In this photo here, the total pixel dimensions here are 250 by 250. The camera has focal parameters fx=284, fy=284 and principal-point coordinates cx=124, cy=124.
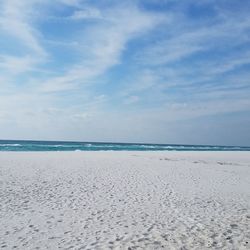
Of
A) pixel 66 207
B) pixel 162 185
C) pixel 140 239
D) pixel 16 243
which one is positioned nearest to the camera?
pixel 16 243

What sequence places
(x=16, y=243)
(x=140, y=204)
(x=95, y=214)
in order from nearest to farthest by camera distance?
A: (x=16, y=243) → (x=95, y=214) → (x=140, y=204)

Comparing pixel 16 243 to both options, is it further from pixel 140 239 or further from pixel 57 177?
pixel 57 177

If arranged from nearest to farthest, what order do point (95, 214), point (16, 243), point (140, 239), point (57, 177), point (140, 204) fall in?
point (16, 243), point (140, 239), point (95, 214), point (140, 204), point (57, 177)

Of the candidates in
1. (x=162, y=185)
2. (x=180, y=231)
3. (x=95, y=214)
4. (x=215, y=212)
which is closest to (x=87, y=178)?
(x=162, y=185)

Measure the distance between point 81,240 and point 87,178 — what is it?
8467 millimetres

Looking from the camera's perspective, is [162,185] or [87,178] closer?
[162,185]

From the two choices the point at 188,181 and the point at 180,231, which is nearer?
the point at 180,231

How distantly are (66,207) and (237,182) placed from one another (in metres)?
10.3

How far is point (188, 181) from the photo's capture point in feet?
49.1

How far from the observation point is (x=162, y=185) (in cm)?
1333

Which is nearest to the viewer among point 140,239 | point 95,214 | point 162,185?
point 140,239

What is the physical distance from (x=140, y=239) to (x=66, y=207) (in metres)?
3.34

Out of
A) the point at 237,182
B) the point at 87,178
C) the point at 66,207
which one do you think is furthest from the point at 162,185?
the point at 66,207

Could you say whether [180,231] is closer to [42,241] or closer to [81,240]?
[81,240]
